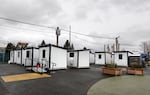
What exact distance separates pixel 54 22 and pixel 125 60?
13.4 m

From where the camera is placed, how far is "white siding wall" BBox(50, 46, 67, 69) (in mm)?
13160

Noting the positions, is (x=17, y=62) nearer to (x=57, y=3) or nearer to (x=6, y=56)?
(x=6, y=56)

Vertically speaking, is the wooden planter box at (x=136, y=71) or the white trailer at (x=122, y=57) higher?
the white trailer at (x=122, y=57)

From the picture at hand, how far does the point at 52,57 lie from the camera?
13.1m

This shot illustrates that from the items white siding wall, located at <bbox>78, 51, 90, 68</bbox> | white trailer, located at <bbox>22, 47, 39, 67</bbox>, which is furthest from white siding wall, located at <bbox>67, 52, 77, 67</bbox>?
white trailer, located at <bbox>22, 47, 39, 67</bbox>

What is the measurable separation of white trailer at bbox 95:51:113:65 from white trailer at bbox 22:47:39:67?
11.9 m

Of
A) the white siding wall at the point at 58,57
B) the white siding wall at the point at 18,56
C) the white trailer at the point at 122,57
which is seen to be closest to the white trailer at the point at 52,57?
the white siding wall at the point at 58,57

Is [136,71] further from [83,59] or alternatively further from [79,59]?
[79,59]

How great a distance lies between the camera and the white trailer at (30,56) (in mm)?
15883

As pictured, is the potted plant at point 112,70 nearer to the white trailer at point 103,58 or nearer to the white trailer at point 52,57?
the white trailer at point 52,57

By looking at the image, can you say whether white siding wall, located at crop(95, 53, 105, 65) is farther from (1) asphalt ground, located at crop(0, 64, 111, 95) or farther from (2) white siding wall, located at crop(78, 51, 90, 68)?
(1) asphalt ground, located at crop(0, 64, 111, 95)

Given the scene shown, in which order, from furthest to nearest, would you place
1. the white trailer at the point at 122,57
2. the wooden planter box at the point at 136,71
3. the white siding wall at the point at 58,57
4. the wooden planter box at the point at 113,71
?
the white trailer at the point at 122,57
the white siding wall at the point at 58,57
the wooden planter box at the point at 136,71
the wooden planter box at the point at 113,71

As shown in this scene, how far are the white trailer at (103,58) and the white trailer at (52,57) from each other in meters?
10.7

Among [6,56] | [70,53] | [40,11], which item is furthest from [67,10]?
[6,56]
